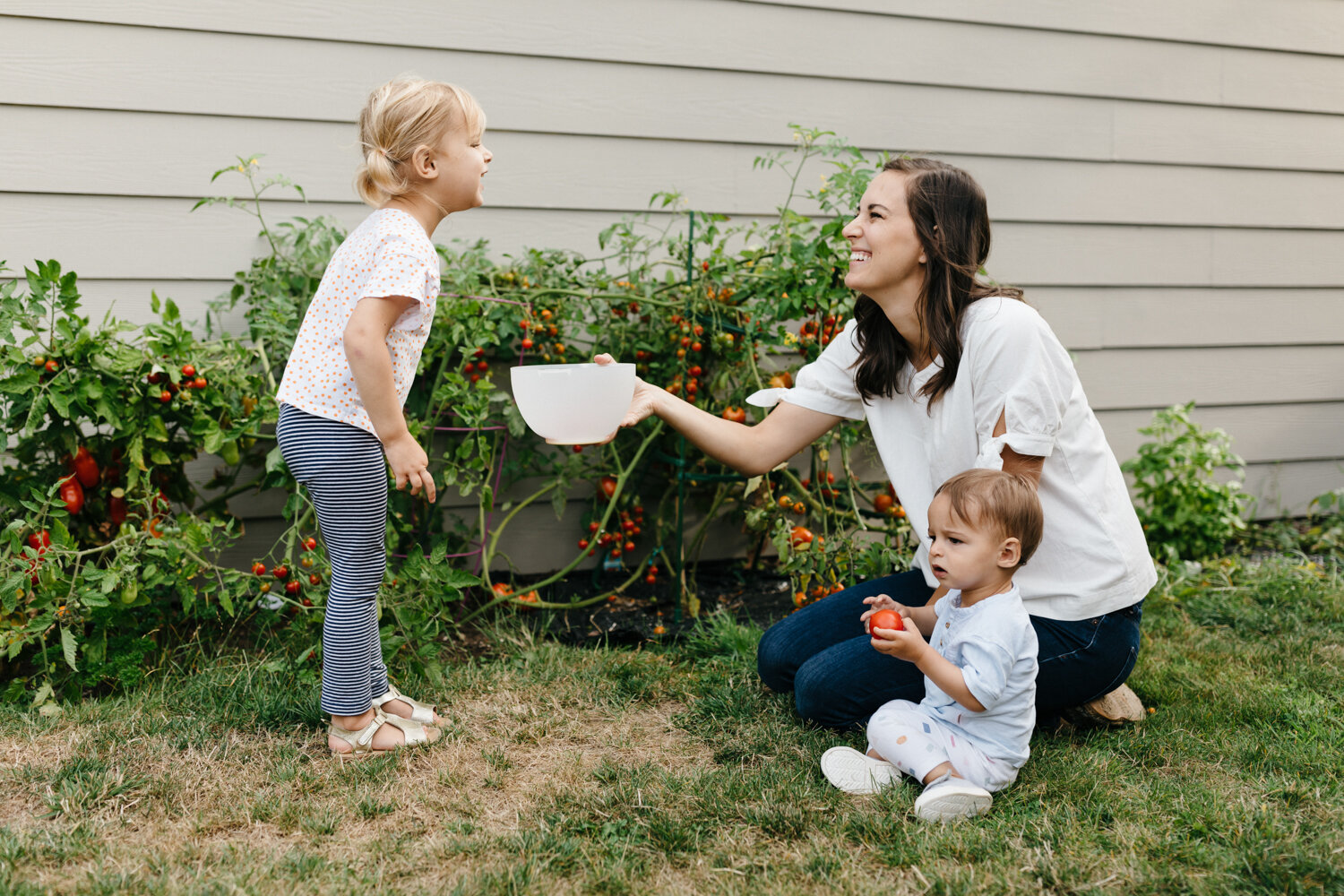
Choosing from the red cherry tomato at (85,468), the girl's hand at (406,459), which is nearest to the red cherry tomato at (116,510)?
the red cherry tomato at (85,468)

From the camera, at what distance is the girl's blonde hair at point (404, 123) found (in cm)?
192

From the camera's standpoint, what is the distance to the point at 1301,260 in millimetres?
4055

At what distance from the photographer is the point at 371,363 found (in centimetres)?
185

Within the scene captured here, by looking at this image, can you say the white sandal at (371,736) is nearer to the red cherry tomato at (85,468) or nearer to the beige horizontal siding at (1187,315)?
the red cherry tomato at (85,468)

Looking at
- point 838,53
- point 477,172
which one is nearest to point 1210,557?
point 838,53

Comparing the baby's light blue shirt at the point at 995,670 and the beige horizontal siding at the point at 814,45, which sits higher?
the beige horizontal siding at the point at 814,45

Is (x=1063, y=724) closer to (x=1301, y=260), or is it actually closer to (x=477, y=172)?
(x=477, y=172)

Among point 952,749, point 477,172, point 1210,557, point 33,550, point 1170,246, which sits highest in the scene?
point 477,172

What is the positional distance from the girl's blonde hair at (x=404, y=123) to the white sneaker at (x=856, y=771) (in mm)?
1383

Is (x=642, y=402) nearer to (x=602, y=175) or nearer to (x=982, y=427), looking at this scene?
(x=982, y=427)

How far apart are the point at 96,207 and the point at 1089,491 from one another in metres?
2.58

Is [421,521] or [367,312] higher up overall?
[367,312]

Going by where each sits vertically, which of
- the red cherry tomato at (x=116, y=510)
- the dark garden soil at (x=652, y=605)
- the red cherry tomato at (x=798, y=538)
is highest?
the red cherry tomato at (x=116, y=510)

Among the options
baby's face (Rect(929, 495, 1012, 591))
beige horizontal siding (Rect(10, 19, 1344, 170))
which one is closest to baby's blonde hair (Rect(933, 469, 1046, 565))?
baby's face (Rect(929, 495, 1012, 591))
